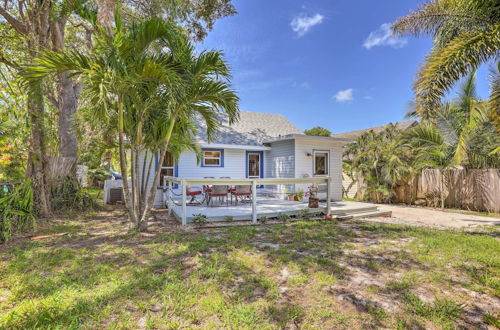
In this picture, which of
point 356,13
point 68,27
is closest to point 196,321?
point 68,27

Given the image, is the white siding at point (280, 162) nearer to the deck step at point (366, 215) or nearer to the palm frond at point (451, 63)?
the deck step at point (366, 215)

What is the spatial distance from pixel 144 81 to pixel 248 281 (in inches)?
168

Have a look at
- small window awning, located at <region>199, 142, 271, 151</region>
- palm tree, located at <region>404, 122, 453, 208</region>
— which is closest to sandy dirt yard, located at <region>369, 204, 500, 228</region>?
palm tree, located at <region>404, 122, 453, 208</region>

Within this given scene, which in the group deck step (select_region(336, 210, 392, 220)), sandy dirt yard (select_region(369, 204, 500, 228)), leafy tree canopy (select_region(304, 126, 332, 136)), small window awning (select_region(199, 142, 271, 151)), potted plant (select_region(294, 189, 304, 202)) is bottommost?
sandy dirt yard (select_region(369, 204, 500, 228))

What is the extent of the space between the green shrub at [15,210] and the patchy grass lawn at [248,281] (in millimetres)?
400

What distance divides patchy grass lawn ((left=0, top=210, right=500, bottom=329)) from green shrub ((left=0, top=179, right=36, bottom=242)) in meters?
0.40

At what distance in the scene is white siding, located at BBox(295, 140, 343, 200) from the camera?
37.8ft

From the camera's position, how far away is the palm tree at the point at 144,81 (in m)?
4.40

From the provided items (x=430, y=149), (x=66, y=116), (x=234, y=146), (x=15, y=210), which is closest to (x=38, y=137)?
(x=15, y=210)

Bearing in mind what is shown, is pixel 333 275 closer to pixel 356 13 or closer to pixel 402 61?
pixel 356 13

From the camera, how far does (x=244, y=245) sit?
4973 mm

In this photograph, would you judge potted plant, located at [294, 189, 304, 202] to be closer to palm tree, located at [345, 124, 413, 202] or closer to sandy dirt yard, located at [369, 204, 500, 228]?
sandy dirt yard, located at [369, 204, 500, 228]

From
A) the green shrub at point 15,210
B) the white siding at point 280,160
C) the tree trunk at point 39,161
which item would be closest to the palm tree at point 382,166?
the white siding at point 280,160

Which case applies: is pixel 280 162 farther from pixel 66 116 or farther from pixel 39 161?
pixel 66 116
